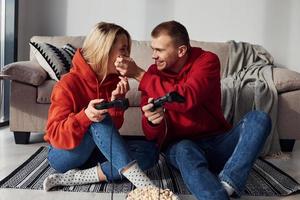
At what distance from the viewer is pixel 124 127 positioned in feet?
6.74

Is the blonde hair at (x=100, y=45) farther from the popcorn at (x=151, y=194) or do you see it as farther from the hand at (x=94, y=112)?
the popcorn at (x=151, y=194)

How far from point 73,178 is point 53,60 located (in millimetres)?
957

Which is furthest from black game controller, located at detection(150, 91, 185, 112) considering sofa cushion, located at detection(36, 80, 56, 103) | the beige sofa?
sofa cushion, located at detection(36, 80, 56, 103)

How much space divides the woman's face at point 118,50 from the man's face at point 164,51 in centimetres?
12

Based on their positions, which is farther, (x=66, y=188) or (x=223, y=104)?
(x=223, y=104)

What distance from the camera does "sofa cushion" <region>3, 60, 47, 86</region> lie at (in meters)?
1.95

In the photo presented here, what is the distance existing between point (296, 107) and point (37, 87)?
147 centimetres

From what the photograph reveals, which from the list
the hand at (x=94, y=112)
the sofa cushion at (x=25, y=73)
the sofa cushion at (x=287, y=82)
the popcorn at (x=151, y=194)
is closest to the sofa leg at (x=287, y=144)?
the sofa cushion at (x=287, y=82)

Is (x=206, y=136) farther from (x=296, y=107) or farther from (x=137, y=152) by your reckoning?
(x=296, y=107)

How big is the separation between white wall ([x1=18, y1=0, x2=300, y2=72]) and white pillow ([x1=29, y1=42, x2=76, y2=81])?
28.4 inches

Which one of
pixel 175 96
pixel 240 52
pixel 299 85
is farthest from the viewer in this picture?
pixel 240 52

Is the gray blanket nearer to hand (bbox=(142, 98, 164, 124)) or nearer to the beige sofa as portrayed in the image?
the beige sofa

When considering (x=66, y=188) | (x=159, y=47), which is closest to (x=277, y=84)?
(x=159, y=47)

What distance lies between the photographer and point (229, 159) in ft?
4.16
